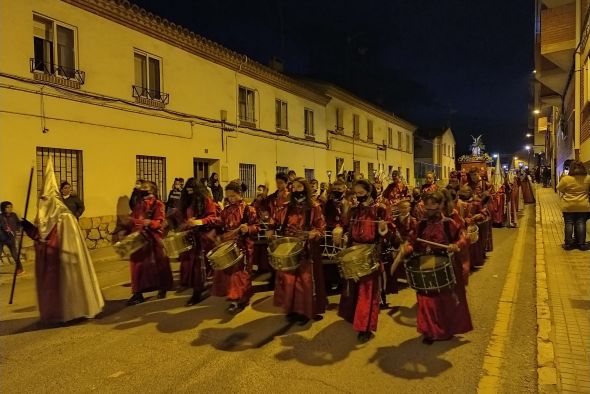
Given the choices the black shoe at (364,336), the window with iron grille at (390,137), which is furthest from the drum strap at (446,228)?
the window with iron grille at (390,137)

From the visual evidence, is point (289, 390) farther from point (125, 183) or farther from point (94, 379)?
point (125, 183)

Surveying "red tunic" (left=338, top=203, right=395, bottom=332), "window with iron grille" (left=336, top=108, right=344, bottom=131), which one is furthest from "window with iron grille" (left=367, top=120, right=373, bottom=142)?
"red tunic" (left=338, top=203, right=395, bottom=332)

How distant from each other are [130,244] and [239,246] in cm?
151

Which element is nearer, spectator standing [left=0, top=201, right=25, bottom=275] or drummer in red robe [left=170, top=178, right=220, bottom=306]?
drummer in red robe [left=170, top=178, right=220, bottom=306]

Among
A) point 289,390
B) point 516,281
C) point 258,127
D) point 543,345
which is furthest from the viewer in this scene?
point 258,127

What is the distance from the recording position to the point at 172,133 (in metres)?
15.1

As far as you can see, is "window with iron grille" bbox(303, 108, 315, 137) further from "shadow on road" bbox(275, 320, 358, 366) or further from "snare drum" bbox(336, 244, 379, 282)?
"snare drum" bbox(336, 244, 379, 282)

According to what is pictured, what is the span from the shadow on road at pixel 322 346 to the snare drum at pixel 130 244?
8.42 ft

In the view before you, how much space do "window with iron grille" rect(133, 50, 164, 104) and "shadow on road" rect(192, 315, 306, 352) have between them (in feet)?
32.2

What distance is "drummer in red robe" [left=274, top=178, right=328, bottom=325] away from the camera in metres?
5.92

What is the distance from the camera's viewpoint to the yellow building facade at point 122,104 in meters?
10.7

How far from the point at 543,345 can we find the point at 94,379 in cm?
445

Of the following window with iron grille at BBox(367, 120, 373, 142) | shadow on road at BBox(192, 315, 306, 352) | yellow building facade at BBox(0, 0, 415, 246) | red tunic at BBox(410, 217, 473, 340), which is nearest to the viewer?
red tunic at BBox(410, 217, 473, 340)

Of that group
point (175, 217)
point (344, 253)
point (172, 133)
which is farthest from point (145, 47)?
point (344, 253)
